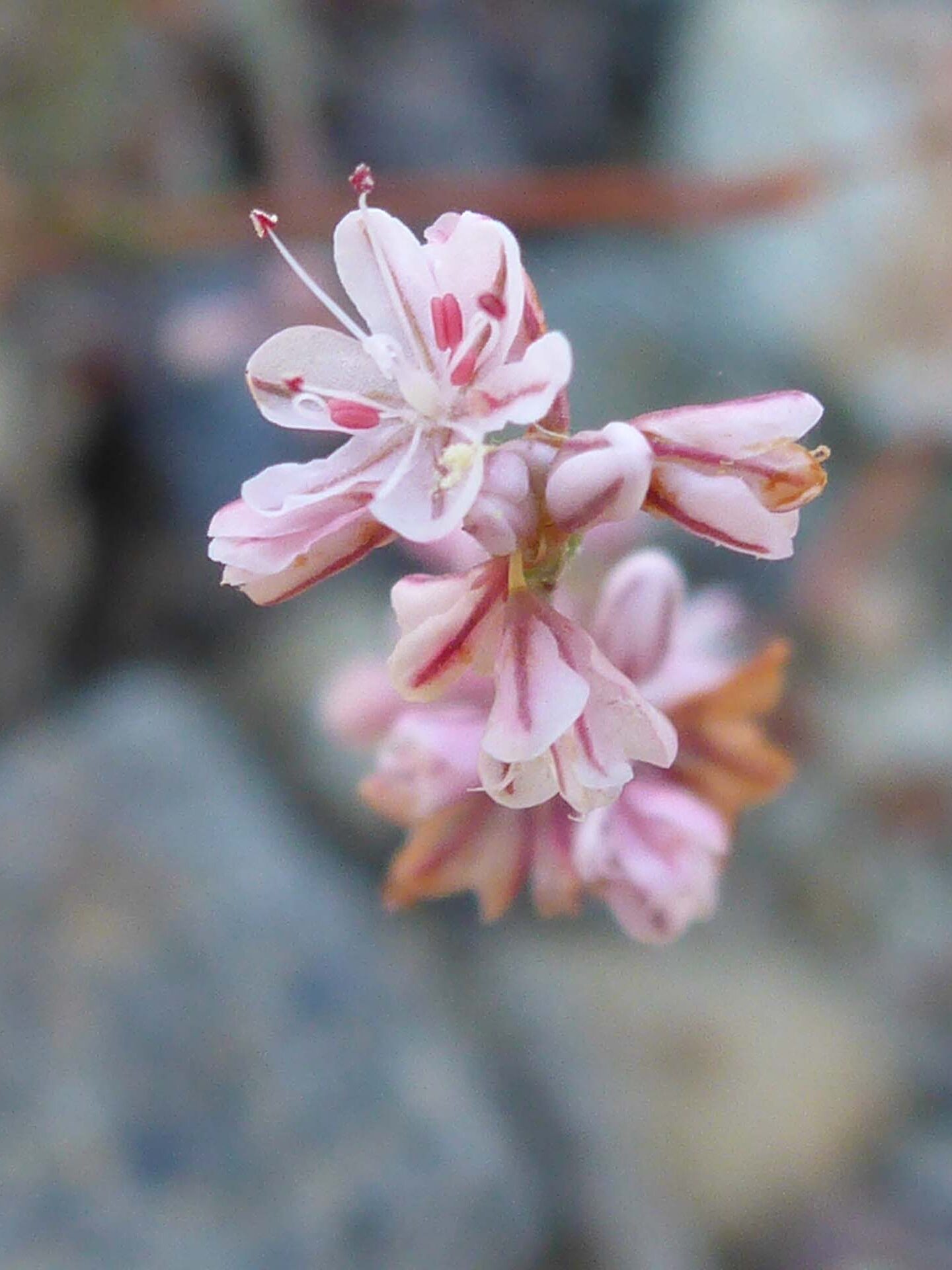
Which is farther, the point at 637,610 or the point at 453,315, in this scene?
the point at 637,610

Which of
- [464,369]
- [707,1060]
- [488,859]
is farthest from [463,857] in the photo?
[707,1060]

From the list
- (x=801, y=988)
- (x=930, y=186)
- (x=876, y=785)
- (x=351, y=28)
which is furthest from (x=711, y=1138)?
(x=351, y=28)

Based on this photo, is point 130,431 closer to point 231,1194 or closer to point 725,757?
point 231,1194

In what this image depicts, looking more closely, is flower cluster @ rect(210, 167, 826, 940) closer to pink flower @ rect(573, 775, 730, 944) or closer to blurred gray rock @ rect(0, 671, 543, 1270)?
pink flower @ rect(573, 775, 730, 944)

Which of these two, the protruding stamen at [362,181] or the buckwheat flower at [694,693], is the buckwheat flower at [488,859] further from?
the protruding stamen at [362,181]

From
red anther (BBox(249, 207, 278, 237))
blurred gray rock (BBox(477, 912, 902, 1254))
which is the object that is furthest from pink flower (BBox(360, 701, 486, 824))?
blurred gray rock (BBox(477, 912, 902, 1254))

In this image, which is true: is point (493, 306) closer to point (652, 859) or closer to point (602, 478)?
point (602, 478)
